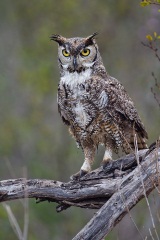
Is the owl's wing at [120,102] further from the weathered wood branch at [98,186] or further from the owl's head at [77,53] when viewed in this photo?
the weathered wood branch at [98,186]

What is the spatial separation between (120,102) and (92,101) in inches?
9.4

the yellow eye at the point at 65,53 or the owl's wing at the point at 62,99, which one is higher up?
the yellow eye at the point at 65,53

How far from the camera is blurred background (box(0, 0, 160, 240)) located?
1231 centimetres

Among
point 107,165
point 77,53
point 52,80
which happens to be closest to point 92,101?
point 77,53

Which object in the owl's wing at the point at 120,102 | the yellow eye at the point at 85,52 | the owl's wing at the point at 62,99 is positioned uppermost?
the yellow eye at the point at 85,52

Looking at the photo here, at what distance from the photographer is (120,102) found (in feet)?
21.9

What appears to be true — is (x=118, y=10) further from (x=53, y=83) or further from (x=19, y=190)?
(x=19, y=190)

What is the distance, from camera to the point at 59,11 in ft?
42.3

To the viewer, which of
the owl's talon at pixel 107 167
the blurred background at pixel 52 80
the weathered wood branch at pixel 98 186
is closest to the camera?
the weathered wood branch at pixel 98 186

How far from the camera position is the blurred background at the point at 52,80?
12.3 m

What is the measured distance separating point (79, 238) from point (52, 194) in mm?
747

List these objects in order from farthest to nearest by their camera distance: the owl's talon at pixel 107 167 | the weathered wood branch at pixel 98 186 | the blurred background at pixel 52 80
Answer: the blurred background at pixel 52 80, the owl's talon at pixel 107 167, the weathered wood branch at pixel 98 186

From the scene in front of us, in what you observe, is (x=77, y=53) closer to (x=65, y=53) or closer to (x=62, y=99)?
(x=65, y=53)

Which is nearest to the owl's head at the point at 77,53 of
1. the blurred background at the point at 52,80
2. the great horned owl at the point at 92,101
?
the great horned owl at the point at 92,101
